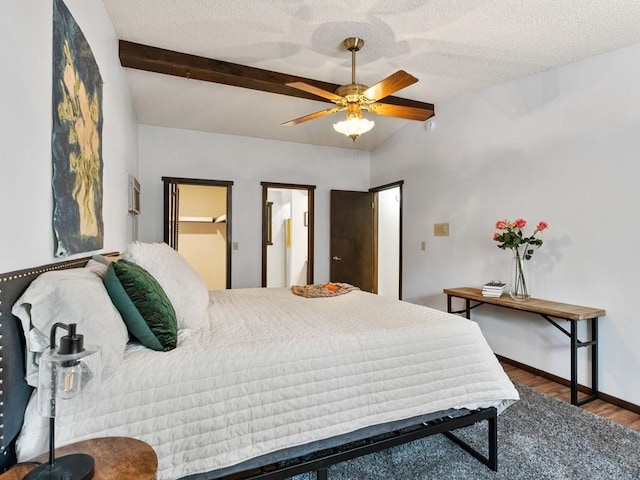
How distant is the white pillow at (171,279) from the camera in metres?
1.76

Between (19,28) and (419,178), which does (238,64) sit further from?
(419,178)

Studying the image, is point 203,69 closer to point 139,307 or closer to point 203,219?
point 139,307

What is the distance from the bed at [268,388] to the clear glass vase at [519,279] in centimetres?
144

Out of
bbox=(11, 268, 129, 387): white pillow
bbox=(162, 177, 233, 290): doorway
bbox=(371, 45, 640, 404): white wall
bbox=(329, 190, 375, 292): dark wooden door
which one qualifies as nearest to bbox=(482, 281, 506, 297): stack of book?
bbox=(371, 45, 640, 404): white wall

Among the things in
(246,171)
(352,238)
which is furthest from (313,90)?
(352,238)

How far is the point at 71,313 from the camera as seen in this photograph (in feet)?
3.74

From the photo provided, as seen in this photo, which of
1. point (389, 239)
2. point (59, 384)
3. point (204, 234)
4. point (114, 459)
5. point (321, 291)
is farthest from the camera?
point (389, 239)

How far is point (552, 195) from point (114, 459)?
11.3ft

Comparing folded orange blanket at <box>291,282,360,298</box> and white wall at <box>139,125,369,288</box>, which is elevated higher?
white wall at <box>139,125,369,288</box>

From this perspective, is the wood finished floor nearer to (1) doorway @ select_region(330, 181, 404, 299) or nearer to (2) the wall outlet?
(2) the wall outlet

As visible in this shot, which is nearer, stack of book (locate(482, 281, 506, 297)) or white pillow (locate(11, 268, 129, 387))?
white pillow (locate(11, 268, 129, 387))

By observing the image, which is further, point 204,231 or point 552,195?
point 204,231

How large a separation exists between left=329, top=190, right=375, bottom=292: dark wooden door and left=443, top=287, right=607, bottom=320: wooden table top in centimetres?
225

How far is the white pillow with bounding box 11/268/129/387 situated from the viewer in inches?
42.2
